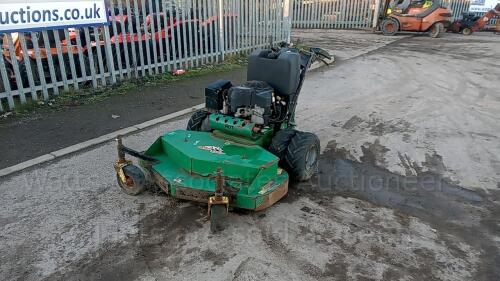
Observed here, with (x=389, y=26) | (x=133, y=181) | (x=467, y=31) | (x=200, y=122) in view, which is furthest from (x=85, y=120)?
(x=467, y=31)

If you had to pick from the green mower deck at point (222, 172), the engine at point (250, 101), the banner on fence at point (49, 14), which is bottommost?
the green mower deck at point (222, 172)

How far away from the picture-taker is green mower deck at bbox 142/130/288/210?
365 cm

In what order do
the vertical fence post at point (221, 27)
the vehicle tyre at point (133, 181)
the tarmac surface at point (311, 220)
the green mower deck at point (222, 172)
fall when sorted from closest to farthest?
the tarmac surface at point (311, 220) → the green mower deck at point (222, 172) → the vehicle tyre at point (133, 181) → the vertical fence post at point (221, 27)

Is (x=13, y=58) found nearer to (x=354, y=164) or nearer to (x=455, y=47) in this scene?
(x=354, y=164)

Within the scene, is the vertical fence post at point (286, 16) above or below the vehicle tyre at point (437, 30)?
above

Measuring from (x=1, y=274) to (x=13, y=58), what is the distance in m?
4.72

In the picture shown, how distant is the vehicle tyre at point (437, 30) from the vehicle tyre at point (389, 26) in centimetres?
143

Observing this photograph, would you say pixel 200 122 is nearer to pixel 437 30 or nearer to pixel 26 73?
pixel 26 73

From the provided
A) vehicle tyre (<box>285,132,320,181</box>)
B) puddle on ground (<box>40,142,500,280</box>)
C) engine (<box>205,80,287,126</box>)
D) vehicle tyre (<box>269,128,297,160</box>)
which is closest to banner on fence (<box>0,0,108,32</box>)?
engine (<box>205,80,287,126</box>)

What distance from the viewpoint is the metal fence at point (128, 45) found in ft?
23.0

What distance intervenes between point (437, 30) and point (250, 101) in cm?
1549

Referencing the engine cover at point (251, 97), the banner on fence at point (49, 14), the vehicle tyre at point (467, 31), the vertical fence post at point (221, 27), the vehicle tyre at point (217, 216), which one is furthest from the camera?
the vehicle tyre at point (467, 31)

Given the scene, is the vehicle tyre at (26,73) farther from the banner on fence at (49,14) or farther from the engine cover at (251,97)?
the engine cover at (251,97)

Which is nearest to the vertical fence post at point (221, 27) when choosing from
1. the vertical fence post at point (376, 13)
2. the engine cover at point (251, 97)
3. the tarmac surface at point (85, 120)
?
the tarmac surface at point (85, 120)
